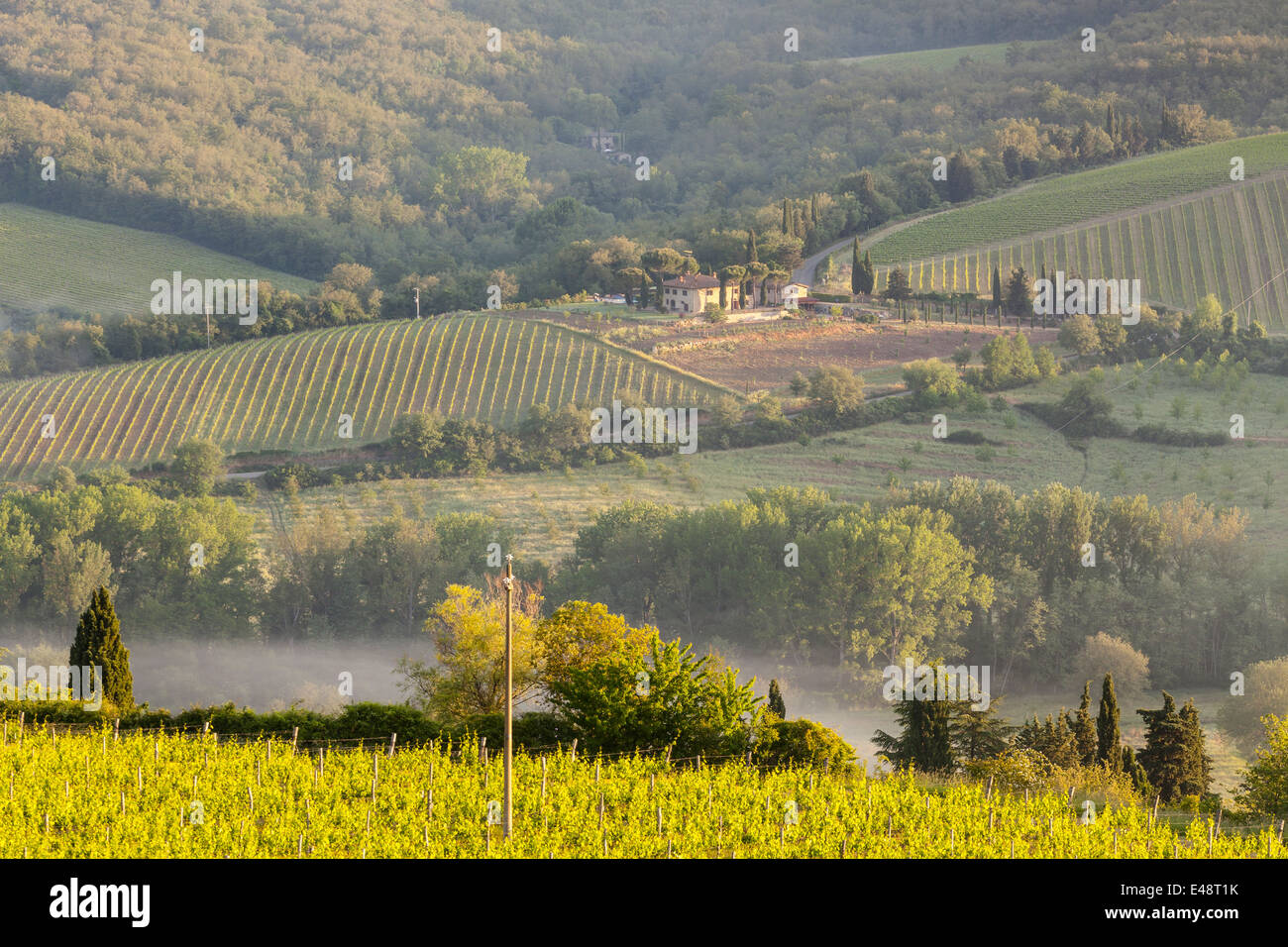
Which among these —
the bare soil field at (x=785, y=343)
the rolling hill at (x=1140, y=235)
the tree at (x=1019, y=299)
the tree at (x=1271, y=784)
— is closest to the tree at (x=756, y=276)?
the bare soil field at (x=785, y=343)

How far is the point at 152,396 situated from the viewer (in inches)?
3253

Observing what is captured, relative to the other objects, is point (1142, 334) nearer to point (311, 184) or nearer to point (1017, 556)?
point (1017, 556)

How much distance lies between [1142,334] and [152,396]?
176 feet

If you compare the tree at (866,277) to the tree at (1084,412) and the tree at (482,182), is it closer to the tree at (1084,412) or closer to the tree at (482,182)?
the tree at (1084,412)

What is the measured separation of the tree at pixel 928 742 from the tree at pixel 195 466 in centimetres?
4243

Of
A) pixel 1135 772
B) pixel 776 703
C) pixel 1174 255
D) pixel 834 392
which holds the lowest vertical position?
pixel 1135 772

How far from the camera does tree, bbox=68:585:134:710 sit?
118 feet

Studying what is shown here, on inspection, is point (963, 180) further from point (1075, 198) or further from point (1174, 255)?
point (1174, 255)

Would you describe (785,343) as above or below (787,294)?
below

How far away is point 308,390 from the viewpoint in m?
83.2

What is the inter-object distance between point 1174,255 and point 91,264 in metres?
82.3

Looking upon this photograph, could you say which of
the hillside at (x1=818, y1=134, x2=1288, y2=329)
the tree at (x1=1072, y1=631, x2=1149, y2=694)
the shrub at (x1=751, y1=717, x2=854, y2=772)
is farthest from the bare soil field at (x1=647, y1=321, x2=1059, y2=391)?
the shrub at (x1=751, y1=717, x2=854, y2=772)

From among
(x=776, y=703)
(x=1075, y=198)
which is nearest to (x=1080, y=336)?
(x=1075, y=198)

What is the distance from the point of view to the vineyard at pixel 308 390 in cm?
7788
